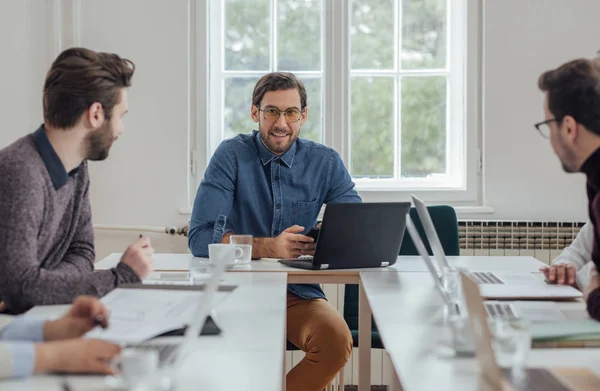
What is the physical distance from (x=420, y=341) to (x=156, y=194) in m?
2.55

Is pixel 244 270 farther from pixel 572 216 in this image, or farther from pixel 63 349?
pixel 572 216

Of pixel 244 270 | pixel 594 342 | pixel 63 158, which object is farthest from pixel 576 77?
pixel 63 158

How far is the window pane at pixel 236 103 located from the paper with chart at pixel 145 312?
2297 millimetres

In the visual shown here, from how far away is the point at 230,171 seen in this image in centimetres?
292

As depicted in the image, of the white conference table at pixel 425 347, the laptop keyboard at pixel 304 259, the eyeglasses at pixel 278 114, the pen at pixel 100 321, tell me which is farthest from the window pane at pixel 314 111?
the pen at pixel 100 321

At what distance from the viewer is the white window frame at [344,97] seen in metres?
3.86

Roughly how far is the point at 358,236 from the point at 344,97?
5.46 ft

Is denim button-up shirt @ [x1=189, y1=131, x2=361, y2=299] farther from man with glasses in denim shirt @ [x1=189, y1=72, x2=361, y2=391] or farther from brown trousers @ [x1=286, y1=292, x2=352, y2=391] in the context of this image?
brown trousers @ [x1=286, y1=292, x2=352, y2=391]

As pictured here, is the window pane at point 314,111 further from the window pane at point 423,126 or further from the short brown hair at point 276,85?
the short brown hair at point 276,85

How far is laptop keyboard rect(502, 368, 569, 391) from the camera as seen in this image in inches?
45.0

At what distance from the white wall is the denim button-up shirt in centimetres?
92

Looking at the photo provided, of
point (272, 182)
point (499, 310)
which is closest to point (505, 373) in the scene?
point (499, 310)

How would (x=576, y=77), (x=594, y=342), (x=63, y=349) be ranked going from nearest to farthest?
1. (x=63, y=349)
2. (x=594, y=342)
3. (x=576, y=77)

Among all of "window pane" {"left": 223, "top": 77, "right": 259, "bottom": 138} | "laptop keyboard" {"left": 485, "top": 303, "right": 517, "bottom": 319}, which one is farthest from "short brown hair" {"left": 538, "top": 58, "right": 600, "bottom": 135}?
"window pane" {"left": 223, "top": 77, "right": 259, "bottom": 138}
